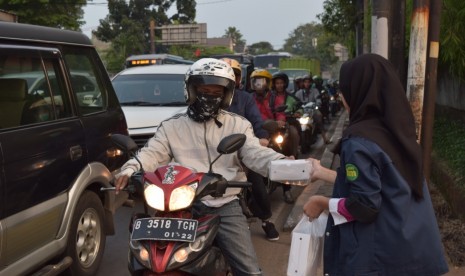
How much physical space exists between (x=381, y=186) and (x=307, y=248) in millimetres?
504

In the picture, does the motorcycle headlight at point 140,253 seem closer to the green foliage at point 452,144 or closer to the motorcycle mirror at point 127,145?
the motorcycle mirror at point 127,145

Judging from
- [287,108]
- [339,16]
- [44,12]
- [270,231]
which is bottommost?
[270,231]

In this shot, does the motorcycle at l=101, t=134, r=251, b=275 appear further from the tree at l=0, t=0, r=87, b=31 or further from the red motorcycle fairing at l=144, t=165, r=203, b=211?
the tree at l=0, t=0, r=87, b=31

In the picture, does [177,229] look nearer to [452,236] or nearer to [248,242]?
[248,242]

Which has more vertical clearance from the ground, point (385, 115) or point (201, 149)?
point (385, 115)

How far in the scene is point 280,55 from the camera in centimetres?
3766

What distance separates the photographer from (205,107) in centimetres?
316

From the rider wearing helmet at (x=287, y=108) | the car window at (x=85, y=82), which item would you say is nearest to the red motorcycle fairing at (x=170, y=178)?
the car window at (x=85, y=82)

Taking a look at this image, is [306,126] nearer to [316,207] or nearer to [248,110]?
[248,110]

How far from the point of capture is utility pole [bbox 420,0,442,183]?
5047mm

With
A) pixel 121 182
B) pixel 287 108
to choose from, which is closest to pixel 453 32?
pixel 287 108

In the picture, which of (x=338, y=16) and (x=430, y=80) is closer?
(x=430, y=80)

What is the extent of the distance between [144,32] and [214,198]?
56809 millimetres

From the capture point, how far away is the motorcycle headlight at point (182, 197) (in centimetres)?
250
